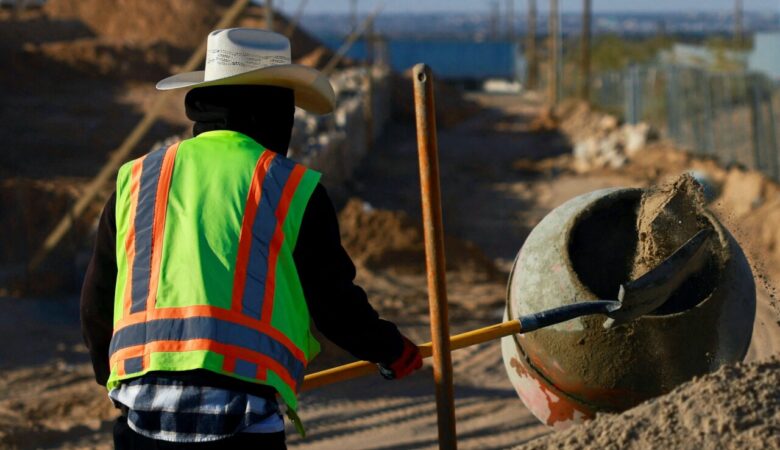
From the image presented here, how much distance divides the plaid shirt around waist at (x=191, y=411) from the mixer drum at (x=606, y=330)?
1764 millimetres

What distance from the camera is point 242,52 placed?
3.31m

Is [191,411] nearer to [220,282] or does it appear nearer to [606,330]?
[220,282]

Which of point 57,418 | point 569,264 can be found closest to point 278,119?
point 569,264

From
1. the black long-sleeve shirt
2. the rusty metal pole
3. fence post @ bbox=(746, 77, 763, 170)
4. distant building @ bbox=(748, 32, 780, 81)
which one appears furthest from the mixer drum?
distant building @ bbox=(748, 32, 780, 81)

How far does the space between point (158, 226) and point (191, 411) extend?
0.49m

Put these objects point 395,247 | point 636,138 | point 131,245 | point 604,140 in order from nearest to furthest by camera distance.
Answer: point 131,245 < point 395,247 < point 636,138 < point 604,140

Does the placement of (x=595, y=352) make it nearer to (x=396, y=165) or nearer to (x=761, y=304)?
(x=761, y=304)

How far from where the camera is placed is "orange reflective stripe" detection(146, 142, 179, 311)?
299 cm

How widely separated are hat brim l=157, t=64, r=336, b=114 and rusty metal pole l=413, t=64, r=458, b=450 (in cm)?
33

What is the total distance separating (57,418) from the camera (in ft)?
22.8

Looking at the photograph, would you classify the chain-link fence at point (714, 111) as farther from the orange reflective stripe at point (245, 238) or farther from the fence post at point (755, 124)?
the orange reflective stripe at point (245, 238)

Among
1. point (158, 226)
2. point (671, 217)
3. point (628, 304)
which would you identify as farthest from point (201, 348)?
point (671, 217)

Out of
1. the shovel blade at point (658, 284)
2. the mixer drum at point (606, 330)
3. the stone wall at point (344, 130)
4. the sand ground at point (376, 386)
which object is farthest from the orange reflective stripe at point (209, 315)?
the stone wall at point (344, 130)

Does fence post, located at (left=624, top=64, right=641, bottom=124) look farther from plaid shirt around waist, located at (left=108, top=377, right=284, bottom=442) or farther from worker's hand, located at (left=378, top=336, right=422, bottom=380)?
plaid shirt around waist, located at (left=108, top=377, right=284, bottom=442)
